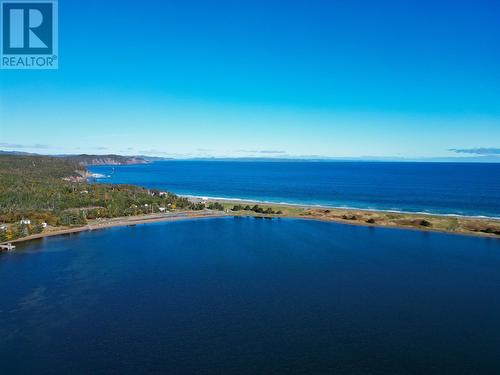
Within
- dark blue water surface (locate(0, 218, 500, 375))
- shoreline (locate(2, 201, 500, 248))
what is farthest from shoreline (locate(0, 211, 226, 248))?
dark blue water surface (locate(0, 218, 500, 375))

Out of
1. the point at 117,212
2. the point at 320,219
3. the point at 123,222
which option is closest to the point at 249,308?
the point at 123,222

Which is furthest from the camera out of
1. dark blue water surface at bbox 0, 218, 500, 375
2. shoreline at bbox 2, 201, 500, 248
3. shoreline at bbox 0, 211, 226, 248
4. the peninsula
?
the peninsula

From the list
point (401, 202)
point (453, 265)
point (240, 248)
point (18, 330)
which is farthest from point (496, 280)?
point (401, 202)

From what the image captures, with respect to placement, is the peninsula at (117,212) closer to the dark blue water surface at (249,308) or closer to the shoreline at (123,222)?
the shoreline at (123,222)

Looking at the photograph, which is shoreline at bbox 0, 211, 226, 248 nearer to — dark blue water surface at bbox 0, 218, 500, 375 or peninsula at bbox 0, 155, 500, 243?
peninsula at bbox 0, 155, 500, 243

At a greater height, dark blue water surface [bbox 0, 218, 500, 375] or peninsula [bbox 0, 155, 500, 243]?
peninsula [bbox 0, 155, 500, 243]

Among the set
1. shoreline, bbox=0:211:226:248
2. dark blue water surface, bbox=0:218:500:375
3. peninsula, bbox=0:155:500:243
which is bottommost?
dark blue water surface, bbox=0:218:500:375

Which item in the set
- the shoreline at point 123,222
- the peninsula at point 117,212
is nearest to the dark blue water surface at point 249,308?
the shoreline at point 123,222

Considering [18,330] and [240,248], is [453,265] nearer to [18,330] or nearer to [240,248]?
[240,248]
